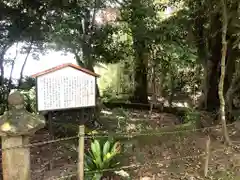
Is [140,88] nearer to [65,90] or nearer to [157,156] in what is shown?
[157,156]

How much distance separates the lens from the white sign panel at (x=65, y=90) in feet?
14.3

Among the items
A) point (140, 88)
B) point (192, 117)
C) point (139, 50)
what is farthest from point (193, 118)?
point (140, 88)

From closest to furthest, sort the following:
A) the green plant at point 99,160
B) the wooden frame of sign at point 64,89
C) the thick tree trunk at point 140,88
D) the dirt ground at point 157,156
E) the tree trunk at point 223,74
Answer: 1. the wooden frame of sign at point 64,89
2. the green plant at point 99,160
3. the dirt ground at point 157,156
4. the tree trunk at point 223,74
5. the thick tree trunk at point 140,88

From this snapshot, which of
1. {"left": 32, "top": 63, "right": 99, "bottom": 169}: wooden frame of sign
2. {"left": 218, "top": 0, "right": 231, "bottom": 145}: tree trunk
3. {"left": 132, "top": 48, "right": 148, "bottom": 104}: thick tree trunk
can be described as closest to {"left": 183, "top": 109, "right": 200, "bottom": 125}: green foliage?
{"left": 218, "top": 0, "right": 231, "bottom": 145}: tree trunk

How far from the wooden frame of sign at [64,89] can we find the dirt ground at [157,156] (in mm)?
936

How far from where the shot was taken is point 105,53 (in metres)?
8.41

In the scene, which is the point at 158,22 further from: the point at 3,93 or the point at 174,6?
the point at 3,93

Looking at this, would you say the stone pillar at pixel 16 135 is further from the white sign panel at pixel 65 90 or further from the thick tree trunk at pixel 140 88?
the thick tree trunk at pixel 140 88

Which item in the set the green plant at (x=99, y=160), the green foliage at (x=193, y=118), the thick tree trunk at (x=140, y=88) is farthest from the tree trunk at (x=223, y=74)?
the thick tree trunk at (x=140, y=88)

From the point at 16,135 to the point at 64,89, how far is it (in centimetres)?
98

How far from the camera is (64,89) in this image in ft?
14.8

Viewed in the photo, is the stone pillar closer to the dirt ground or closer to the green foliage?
the dirt ground

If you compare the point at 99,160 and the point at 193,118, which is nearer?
the point at 99,160

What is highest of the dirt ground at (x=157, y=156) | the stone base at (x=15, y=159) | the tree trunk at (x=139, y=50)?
the tree trunk at (x=139, y=50)
